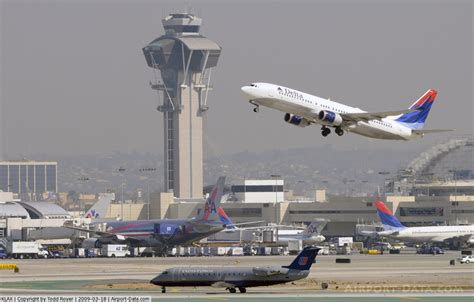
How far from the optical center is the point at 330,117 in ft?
404

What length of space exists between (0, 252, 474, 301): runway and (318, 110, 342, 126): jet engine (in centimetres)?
1555

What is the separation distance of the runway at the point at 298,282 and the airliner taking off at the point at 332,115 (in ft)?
48.7

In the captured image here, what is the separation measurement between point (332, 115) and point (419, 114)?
1609 cm

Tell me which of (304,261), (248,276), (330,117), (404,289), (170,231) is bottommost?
(404,289)

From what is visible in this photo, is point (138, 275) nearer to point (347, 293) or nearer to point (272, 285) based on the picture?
point (272, 285)

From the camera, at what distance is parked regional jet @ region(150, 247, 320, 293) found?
346 ft

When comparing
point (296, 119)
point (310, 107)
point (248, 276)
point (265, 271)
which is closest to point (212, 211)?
point (296, 119)

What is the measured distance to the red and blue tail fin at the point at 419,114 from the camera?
133 metres

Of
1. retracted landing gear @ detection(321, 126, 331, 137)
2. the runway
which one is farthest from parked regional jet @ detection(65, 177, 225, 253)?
retracted landing gear @ detection(321, 126, 331, 137)

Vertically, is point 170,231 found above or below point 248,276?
above

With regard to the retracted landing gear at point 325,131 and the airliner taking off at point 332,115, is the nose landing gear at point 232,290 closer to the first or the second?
the airliner taking off at point 332,115

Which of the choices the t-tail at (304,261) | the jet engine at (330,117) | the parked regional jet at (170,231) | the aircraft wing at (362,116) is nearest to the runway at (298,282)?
the t-tail at (304,261)

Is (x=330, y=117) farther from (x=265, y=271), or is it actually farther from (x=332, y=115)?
(x=265, y=271)

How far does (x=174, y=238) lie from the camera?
195 metres
